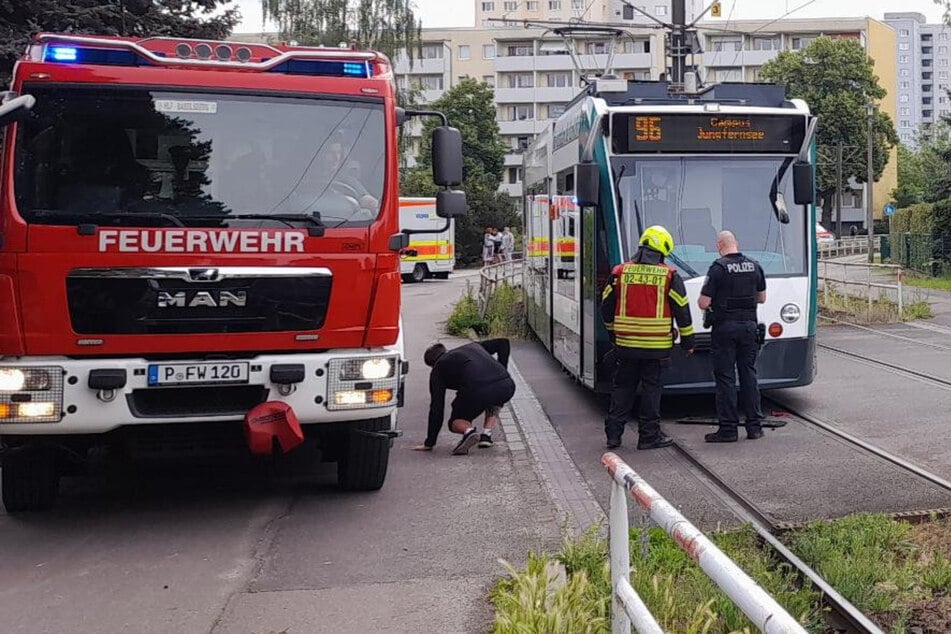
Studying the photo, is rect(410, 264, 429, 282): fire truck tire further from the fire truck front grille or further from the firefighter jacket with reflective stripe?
the fire truck front grille

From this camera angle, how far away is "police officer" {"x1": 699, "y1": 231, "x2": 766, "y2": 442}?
8.97m

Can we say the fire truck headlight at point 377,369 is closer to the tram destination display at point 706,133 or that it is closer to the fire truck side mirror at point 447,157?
the fire truck side mirror at point 447,157

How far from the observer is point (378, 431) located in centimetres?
726

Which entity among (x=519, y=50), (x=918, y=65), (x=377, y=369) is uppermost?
(x=918, y=65)

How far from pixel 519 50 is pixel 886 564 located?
251 ft

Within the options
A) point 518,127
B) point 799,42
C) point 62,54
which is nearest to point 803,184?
point 62,54

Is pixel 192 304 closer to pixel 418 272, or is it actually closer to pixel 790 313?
pixel 790 313

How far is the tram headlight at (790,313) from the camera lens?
10.0 meters

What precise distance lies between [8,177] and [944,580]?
5707mm

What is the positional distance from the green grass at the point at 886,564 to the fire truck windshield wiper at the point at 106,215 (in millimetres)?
4202

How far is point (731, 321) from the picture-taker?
9.05 metres

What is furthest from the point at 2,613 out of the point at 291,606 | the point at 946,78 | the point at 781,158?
the point at 946,78

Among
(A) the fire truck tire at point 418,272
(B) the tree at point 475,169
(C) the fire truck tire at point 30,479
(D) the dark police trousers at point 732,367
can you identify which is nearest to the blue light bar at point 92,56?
(C) the fire truck tire at point 30,479

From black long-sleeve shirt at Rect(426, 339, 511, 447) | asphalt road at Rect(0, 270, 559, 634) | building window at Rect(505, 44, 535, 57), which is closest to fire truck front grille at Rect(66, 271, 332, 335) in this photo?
asphalt road at Rect(0, 270, 559, 634)
